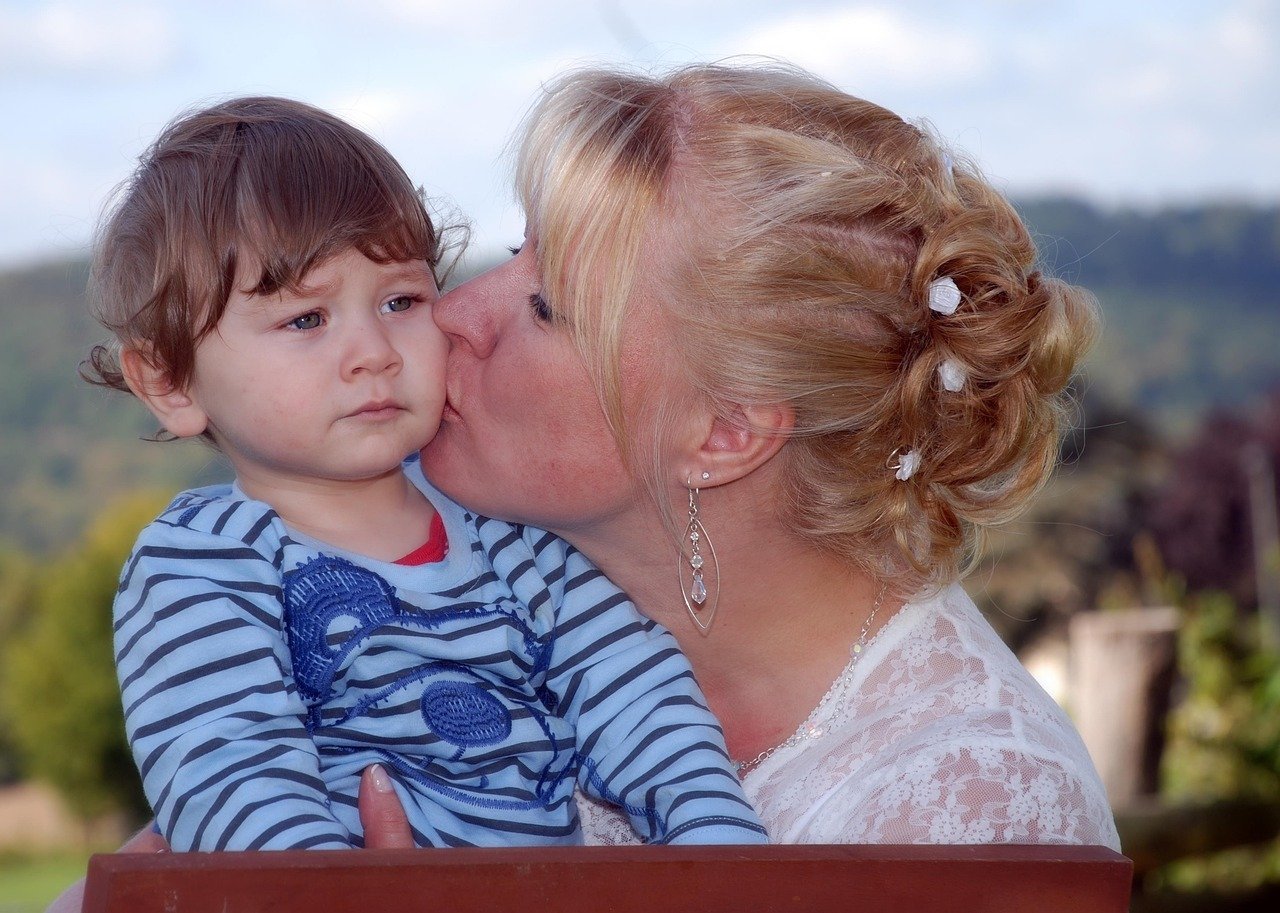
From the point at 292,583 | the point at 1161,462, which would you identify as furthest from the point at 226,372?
the point at 1161,462

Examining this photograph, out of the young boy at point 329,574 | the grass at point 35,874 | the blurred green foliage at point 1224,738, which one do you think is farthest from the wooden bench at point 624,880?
the grass at point 35,874

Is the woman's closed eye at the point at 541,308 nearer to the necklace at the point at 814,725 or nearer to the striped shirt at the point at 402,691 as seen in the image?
the striped shirt at the point at 402,691

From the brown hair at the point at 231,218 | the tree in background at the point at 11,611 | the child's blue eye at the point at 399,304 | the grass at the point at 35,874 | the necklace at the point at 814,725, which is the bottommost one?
the grass at the point at 35,874

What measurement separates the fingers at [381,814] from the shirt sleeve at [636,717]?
0.29 metres

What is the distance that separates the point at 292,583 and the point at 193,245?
423 millimetres

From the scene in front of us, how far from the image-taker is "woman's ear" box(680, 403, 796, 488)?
1.81 meters

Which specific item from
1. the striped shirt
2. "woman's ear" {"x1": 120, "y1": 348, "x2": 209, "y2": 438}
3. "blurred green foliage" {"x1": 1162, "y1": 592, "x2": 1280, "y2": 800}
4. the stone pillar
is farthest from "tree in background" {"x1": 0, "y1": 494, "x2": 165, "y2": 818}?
the striped shirt

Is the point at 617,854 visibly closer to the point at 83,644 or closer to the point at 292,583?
the point at 292,583

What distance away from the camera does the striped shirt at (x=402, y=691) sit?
4.66ft

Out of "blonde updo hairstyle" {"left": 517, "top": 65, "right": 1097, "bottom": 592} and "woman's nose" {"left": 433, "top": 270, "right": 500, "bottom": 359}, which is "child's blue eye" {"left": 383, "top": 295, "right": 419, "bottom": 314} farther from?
"blonde updo hairstyle" {"left": 517, "top": 65, "right": 1097, "bottom": 592}

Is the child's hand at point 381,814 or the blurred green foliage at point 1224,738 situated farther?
the blurred green foliage at point 1224,738

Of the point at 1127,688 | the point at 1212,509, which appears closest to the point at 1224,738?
the point at 1127,688

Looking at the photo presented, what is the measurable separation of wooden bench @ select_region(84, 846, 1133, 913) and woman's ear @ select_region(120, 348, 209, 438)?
79cm

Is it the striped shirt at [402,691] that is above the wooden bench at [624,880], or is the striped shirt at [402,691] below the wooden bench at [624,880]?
below
